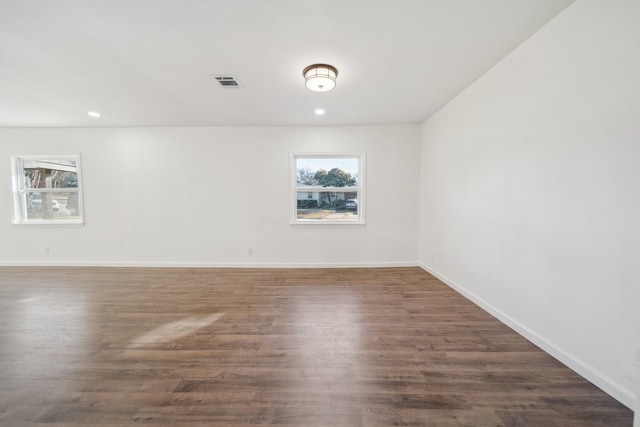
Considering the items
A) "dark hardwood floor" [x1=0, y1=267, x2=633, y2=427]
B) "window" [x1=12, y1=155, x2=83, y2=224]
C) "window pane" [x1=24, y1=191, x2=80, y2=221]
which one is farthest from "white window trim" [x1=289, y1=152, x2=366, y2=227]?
"window pane" [x1=24, y1=191, x2=80, y2=221]

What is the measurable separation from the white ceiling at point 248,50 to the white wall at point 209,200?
0.81 metres

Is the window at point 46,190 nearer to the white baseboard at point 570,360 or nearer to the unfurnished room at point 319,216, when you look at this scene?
the unfurnished room at point 319,216

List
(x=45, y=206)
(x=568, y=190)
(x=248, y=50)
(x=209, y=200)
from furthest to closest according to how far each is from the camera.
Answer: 1. (x=45, y=206)
2. (x=209, y=200)
3. (x=248, y=50)
4. (x=568, y=190)

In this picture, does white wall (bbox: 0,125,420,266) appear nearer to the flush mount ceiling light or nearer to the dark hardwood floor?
the dark hardwood floor

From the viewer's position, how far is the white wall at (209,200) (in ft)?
13.2

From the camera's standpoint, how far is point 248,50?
200 cm

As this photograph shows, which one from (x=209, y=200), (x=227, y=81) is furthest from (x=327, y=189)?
(x=227, y=81)

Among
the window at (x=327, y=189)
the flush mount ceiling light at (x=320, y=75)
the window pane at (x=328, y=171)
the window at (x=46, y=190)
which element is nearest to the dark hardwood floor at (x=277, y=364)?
the window at (x=327, y=189)

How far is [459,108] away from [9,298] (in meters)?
6.16

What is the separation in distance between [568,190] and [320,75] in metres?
2.21

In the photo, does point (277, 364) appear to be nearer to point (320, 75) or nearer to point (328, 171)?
point (320, 75)

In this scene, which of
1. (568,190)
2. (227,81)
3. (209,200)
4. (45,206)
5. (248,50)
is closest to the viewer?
(568,190)

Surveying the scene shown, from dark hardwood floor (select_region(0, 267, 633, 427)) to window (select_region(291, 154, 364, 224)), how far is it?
5.29ft

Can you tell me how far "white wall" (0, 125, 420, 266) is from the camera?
4031 mm
